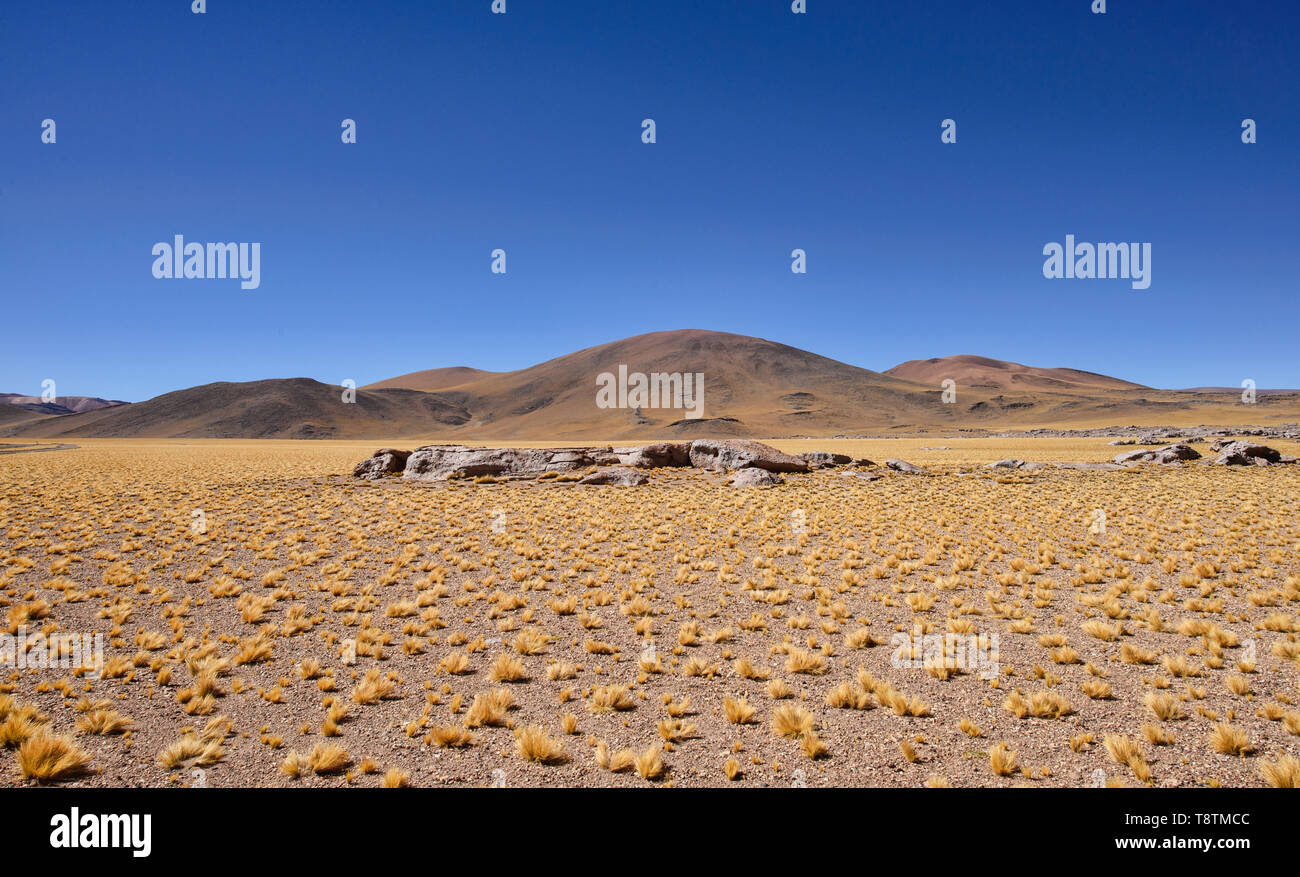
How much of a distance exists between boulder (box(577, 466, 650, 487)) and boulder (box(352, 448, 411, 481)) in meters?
10.9

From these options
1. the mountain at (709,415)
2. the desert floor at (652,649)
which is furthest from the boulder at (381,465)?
the mountain at (709,415)

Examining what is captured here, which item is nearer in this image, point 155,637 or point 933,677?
point 933,677

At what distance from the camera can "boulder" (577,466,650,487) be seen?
2597 cm

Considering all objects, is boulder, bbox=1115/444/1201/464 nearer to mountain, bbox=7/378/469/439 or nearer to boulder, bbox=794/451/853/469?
boulder, bbox=794/451/853/469

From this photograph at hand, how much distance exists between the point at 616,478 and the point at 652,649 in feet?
62.3

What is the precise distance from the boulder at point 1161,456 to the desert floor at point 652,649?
75.5 ft

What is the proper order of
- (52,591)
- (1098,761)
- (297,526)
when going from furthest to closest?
(297,526)
(52,591)
(1098,761)

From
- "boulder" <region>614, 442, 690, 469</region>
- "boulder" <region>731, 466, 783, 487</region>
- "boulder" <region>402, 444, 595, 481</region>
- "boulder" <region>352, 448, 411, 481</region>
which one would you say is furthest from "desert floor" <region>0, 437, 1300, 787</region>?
"boulder" <region>614, 442, 690, 469</region>

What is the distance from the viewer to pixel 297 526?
52.6ft

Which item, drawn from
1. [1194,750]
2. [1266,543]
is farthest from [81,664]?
[1266,543]

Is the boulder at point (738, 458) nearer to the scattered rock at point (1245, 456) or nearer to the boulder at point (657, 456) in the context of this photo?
the boulder at point (657, 456)
